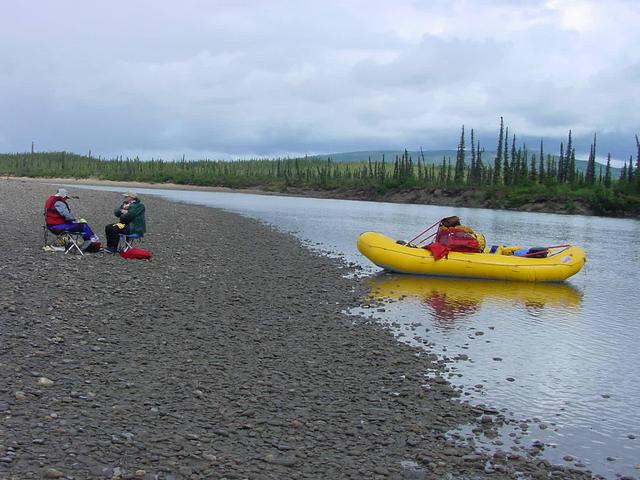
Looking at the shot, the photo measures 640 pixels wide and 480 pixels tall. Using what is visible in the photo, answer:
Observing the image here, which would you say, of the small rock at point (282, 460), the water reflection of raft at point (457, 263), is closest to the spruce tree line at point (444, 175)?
the water reflection of raft at point (457, 263)

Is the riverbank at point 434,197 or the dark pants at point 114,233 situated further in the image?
the riverbank at point 434,197

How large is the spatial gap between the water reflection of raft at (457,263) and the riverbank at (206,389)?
7.27 meters

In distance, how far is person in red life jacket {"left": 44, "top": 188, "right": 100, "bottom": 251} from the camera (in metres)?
15.9

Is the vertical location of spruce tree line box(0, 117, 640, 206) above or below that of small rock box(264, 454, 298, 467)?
above

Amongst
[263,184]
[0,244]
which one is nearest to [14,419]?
[0,244]

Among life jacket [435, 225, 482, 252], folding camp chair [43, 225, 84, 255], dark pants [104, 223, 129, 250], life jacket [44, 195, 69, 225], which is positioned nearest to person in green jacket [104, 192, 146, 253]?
dark pants [104, 223, 129, 250]

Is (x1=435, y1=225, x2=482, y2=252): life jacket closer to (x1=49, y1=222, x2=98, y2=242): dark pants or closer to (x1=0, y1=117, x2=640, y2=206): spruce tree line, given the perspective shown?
(x1=49, y1=222, x2=98, y2=242): dark pants

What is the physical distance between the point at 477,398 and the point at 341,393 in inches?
83.6

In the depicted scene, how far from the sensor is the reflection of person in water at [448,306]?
14.7 meters

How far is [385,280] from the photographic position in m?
19.8

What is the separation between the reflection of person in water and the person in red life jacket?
378 inches

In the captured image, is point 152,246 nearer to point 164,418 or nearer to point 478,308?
point 478,308

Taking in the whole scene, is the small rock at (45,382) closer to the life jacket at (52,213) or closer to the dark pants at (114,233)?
the life jacket at (52,213)

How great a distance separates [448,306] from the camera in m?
16.2
